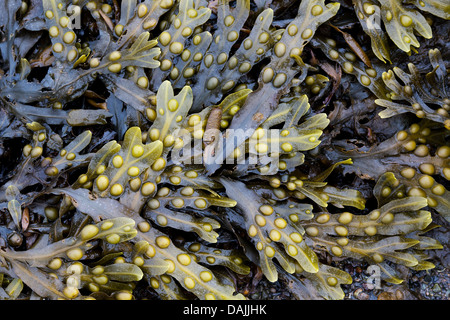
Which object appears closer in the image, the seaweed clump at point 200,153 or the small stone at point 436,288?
the seaweed clump at point 200,153

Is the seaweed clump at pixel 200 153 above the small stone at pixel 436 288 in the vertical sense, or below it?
above

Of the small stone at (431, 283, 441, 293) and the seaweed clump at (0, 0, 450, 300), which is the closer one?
the seaweed clump at (0, 0, 450, 300)

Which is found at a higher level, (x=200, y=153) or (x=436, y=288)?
(x=200, y=153)

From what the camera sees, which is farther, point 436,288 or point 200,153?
point 436,288

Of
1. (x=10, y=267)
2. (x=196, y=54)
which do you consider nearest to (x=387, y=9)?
(x=196, y=54)

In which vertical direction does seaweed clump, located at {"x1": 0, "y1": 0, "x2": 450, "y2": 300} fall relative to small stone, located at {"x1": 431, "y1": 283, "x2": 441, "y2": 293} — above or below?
above
